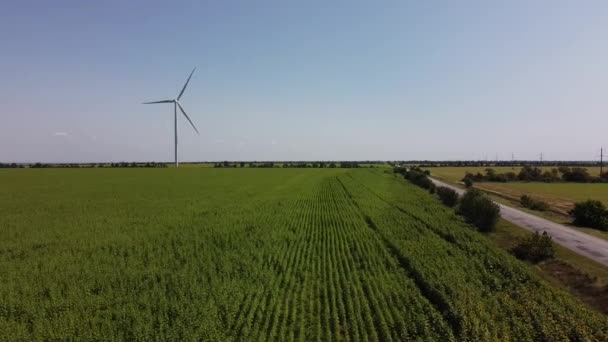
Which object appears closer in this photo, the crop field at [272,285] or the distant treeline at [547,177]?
the crop field at [272,285]

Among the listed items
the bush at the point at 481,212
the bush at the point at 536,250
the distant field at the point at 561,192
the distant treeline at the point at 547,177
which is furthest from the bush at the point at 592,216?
the distant treeline at the point at 547,177

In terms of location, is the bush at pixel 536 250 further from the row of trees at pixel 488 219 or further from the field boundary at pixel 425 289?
the field boundary at pixel 425 289

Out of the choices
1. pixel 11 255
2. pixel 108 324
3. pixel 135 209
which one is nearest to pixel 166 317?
pixel 108 324

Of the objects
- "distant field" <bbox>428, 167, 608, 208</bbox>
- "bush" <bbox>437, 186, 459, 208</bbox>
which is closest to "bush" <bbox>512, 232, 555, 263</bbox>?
"bush" <bbox>437, 186, 459, 208</bbox>

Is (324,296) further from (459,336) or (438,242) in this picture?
(438,242)

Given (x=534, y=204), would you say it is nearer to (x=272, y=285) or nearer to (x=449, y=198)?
(x=449, y=198)

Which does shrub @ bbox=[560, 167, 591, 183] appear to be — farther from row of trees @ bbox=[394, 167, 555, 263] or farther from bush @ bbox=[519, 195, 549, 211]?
row of trees @ bbox=[394, 167, 555, 263]
